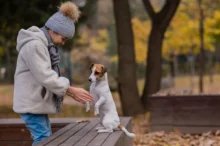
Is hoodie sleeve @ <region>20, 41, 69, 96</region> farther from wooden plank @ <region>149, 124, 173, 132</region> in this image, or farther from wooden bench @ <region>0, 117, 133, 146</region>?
wooden plank @ <region>149, 124, 173, 132</region>

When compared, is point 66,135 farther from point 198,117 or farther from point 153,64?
point 153,64

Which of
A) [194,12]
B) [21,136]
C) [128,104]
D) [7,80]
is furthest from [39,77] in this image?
[7,80]

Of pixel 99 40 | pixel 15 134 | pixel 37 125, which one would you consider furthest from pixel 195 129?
pixel 99 40

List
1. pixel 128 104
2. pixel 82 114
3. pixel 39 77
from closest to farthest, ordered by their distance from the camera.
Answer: pixel 39 77
pixel 128 104
pixel 82 114

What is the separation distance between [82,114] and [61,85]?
9.26 m

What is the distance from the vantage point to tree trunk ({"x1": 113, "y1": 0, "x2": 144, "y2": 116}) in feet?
37.1

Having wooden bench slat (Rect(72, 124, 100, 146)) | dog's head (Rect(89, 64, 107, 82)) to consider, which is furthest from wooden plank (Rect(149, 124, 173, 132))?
dog's head (Rect(89, 64, 107, 82))

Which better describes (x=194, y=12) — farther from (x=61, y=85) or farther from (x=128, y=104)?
(x=61, y=85)

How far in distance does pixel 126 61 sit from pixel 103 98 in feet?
23.5

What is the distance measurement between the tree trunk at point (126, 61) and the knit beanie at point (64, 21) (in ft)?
23.4

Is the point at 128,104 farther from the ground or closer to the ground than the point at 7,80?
farther from the ground

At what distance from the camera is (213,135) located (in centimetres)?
761

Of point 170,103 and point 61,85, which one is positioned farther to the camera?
point 170,103

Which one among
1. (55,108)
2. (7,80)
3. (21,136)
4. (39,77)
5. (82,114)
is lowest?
(7,80)
